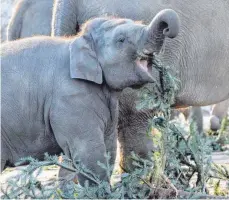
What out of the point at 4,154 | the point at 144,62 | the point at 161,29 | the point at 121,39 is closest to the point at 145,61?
the point at 144,62

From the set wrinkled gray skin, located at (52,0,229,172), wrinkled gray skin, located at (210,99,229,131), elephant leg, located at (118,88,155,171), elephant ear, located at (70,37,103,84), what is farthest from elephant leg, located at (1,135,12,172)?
wrinkled gray skin, located at (210,99,229,131)

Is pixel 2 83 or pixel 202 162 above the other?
pixel 2 83

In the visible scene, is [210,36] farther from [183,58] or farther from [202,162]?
[202,162]

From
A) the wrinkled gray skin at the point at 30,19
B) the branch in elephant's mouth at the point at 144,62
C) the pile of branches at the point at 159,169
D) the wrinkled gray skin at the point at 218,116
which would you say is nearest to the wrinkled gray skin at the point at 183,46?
the pile of branches at the point at 159,169

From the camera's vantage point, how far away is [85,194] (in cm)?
491

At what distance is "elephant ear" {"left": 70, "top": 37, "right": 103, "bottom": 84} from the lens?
5188 millimetres

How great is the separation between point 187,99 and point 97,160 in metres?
1.60

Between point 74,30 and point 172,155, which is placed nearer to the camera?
point 172,155

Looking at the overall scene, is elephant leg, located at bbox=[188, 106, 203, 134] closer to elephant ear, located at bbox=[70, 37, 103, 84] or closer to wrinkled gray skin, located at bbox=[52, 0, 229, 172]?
wrinkled gray skin, located at bbox=[52, 0, 229, 172]

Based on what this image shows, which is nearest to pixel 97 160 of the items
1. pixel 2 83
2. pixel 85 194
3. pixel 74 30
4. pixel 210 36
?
pixel 85 194

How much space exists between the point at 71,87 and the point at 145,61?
44 centimetres

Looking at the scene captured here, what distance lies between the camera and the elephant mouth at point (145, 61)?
16.8 ft

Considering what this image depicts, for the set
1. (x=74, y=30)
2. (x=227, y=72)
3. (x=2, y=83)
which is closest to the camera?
(x=2, y=83)

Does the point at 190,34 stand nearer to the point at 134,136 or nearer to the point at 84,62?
the point at 134,136
